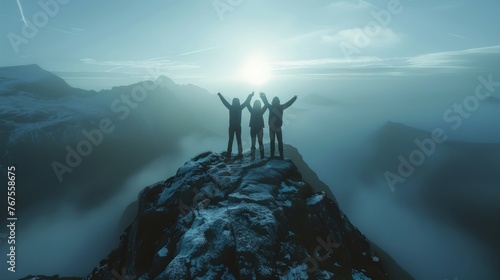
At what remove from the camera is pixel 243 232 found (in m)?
12.8

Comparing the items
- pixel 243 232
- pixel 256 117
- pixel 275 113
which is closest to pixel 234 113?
pixel 256 117

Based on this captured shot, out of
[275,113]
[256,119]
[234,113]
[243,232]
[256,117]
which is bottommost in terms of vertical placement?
[243,232]

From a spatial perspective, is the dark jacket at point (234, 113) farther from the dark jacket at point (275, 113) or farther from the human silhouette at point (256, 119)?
the dark jacket at point (275, 113)

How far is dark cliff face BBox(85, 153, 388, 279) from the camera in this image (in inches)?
459

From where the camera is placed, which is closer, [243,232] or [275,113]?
[243,232]

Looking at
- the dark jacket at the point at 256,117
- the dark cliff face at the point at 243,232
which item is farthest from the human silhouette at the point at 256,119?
the dark cliff face at the point at 243,232

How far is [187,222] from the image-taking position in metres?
15.0

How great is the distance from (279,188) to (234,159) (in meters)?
6.73

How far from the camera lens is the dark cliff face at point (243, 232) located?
38.2ft

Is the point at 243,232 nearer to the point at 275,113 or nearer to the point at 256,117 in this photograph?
the point at 275,113

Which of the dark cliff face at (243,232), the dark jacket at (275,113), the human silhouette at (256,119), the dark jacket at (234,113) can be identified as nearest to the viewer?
the dark cliff face at (243,232)

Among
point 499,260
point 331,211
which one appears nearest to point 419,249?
point 499,260

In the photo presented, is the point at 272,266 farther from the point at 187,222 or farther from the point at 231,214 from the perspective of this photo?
the point at 187,222

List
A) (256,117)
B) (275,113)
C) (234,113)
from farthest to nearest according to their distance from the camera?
1. (234,113)
2. (256,117)
3. (275,113)
